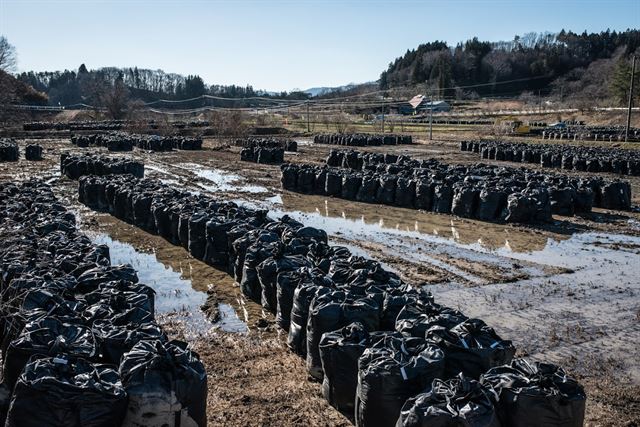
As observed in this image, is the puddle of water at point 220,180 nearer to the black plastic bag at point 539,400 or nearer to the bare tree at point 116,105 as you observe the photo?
the black plastic bag at point 539,400

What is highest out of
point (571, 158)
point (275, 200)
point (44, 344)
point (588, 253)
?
point (571, 158)

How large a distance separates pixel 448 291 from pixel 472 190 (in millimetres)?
6380

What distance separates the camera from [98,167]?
21.7m

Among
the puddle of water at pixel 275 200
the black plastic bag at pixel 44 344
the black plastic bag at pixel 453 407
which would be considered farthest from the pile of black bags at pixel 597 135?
the black plastic bag at pixel 44 344

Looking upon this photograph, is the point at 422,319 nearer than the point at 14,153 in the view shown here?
Yes

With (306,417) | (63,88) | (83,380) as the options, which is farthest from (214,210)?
(63,88)

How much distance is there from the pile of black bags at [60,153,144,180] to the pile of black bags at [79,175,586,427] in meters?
12.1

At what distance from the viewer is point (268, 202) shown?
57.9 ft

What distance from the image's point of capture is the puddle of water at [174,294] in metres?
8.07

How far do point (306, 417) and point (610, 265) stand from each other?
319 inches

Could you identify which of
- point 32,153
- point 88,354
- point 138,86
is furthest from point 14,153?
point 138,86

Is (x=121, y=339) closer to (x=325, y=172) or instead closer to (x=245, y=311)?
(x=245, y=311)

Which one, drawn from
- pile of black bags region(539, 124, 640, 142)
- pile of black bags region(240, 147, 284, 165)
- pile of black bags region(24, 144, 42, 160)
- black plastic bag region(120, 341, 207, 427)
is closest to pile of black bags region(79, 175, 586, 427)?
black plastic bag region(120, 341, 207, 427)

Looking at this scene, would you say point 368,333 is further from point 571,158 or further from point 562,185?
point 571,158
